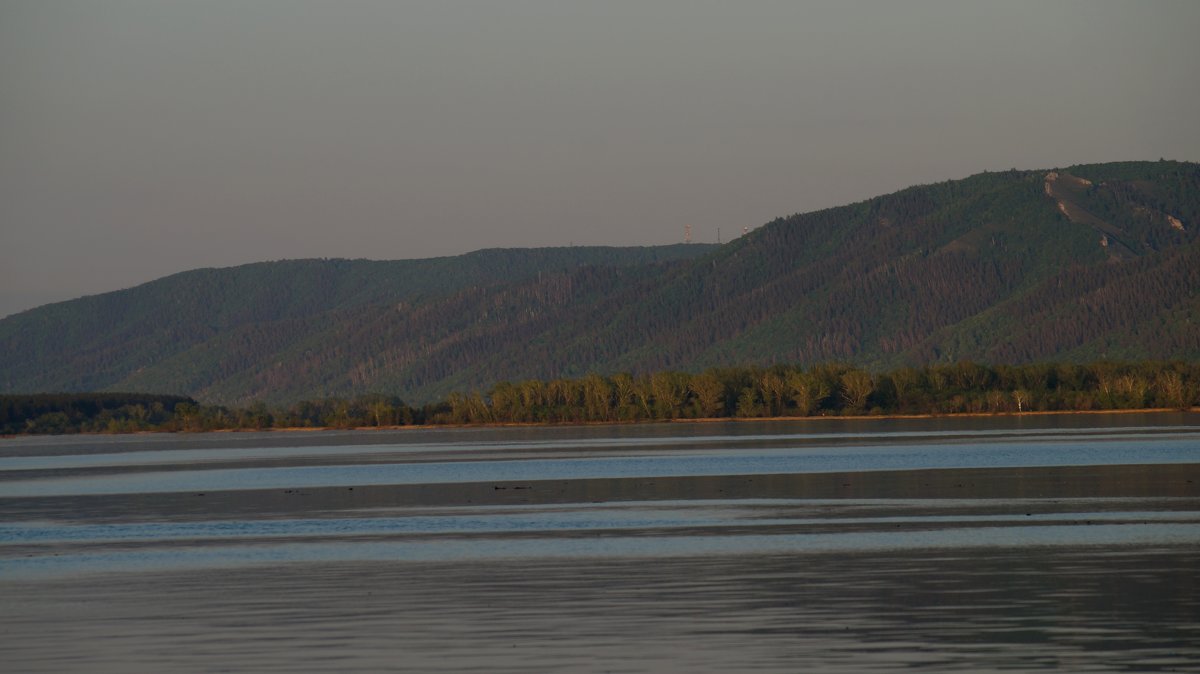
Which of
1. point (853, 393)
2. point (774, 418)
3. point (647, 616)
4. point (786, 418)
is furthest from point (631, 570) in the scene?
point (774, 418)

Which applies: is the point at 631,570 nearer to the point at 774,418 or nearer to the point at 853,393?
the point at 853,393

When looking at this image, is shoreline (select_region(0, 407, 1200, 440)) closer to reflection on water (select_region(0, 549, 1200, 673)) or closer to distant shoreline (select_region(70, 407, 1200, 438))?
distant shoreline (select_region(70, 407, 1200, 438))

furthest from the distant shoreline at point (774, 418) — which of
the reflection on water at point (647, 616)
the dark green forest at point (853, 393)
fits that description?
the reflection on water at point (647, 616)

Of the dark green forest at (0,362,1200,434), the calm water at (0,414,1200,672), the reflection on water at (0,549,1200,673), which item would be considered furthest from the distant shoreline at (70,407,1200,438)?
the reflection on water at (0,549,1200,673)

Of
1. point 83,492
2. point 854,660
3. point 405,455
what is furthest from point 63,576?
point 405,455

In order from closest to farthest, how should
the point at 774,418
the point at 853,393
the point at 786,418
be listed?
1. the point at 853,393
2. the point at 786,418
3. the point at 774,418

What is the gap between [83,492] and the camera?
7600 cm

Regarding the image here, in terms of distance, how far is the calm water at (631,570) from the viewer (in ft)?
88.8

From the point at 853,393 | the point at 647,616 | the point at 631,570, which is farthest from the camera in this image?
the point at 853,393

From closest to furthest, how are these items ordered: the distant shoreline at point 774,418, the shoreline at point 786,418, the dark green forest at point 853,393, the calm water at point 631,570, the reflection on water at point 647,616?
the reflection on water at point 647,616, the calm water at point 631,570, the shoreline at point 786,418, the distant shoreline at point 774,418, the dark green forest at point 853,393

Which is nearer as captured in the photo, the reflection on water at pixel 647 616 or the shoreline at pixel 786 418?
the reflection on water at pixel 647 616

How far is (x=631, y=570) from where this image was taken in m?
37.3

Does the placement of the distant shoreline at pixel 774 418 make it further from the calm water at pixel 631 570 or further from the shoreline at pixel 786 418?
the calm water at pixel 631 570

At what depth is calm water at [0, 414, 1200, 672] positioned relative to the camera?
27078 millimetres
